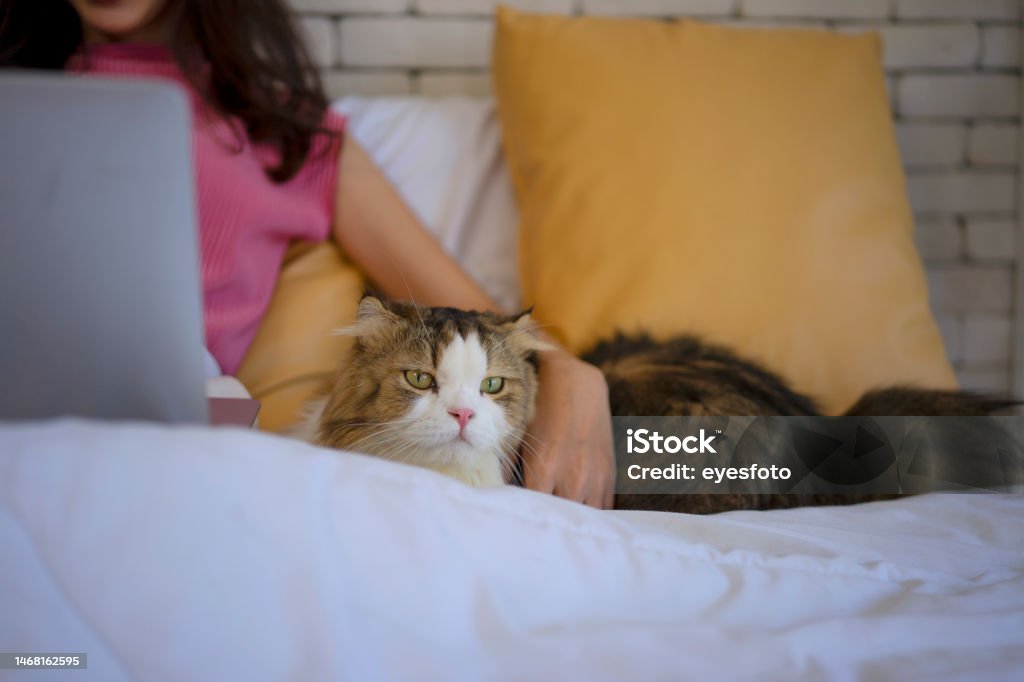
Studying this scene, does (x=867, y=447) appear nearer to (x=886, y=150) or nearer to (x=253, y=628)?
(x=886, y=150)

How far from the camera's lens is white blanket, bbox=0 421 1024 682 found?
449 mm

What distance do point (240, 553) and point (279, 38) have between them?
1.11m

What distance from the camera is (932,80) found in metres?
1.70

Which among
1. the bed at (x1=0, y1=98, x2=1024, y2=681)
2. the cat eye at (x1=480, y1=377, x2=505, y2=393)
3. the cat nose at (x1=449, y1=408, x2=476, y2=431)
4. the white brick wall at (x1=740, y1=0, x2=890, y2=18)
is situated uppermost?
the white brick wall at (x1=740, y1=0, x2=890, y2=18)

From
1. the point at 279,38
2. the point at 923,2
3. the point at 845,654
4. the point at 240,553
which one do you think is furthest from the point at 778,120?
the point at 240,553

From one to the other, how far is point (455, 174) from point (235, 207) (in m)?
0.43

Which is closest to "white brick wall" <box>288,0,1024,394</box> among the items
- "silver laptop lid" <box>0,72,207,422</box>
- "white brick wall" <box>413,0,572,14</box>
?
"white brick wall" <box>413,0,572,14</box>

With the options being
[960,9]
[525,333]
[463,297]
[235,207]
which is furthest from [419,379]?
[960,9]

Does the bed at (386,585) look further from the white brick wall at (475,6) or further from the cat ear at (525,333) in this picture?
the white brick wall at (475,6)

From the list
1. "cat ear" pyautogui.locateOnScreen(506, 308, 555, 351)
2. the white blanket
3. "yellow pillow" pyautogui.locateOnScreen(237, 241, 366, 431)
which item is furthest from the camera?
"yellow pillow" pyautogui.locateOnScreen(237, 241, 366, 431)

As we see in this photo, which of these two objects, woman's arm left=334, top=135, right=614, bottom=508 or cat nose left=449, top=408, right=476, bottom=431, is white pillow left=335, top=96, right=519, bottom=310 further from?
cat nose left=449, top=408, right=476, bottom=431

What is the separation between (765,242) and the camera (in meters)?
1.21

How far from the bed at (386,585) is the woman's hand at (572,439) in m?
0.26

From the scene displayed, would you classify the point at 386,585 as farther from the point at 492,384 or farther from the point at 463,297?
the point at 463,297
